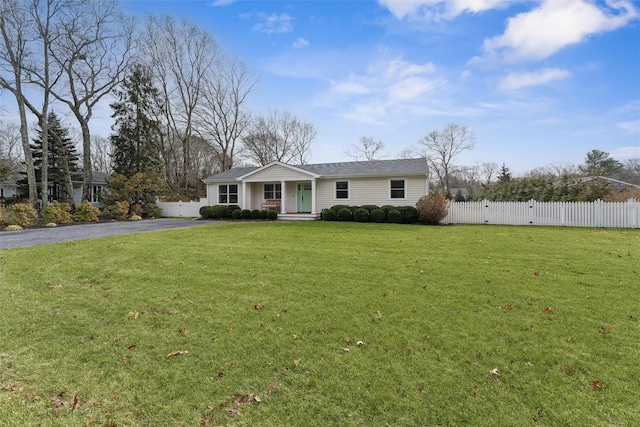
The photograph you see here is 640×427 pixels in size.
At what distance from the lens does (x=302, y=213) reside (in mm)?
19109

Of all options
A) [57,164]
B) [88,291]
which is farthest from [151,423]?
[57,164]

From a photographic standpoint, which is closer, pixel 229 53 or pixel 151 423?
pixel 151 423

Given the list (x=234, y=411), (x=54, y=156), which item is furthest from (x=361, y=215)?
(x=54, y=156)

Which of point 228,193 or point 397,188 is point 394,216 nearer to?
point 397,188

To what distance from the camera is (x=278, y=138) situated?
3650cm

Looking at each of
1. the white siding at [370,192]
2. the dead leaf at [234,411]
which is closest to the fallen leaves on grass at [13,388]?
the dead leaf at [234,411]

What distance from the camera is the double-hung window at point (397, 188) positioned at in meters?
17.3

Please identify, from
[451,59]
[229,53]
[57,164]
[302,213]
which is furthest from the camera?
[229,53]

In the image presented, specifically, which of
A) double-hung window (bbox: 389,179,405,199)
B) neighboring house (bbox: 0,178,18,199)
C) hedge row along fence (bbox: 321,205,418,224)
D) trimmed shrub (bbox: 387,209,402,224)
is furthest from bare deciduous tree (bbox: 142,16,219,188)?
trimmed shrub (bbox: 387,209,402,224)

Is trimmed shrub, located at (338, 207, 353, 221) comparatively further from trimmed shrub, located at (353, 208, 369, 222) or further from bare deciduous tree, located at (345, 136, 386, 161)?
bare deciduous tree, located at (345, 136, 386, 161)

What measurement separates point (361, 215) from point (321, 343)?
1322cm

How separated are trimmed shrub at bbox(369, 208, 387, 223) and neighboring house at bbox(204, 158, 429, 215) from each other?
1.89 m

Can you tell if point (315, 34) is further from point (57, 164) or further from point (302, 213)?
point (57, 164)

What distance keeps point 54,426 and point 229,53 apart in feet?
114
